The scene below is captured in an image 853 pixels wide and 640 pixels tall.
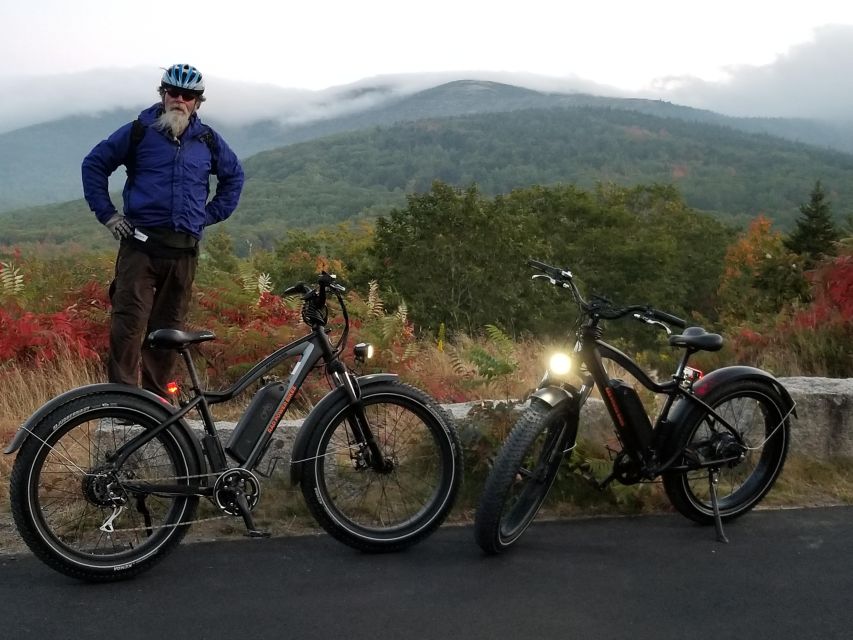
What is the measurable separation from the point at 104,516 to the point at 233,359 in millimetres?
3522

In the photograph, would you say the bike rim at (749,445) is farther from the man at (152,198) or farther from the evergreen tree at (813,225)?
the evergreen tree at (813,225)

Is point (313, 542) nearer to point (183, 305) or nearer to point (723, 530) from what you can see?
point (183, 305)

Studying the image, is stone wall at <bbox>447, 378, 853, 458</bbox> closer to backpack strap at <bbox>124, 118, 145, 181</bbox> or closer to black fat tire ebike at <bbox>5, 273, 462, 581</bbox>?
black fat tire ebike at <bbox>5, 273, 462, 581</bbox>

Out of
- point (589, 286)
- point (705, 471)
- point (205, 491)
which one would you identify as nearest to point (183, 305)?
point (205, 491)

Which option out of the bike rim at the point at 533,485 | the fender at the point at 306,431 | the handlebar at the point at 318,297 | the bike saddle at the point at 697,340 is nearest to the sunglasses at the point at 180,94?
the handlebar at the point at 318,297

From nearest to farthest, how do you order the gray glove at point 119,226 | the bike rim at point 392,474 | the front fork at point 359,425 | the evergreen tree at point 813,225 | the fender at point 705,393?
the front fork at point 359,425 → the bike rim at point 392,474 → the fender at point 705,393 → the gray glove at point 119,226 → the evergreen tree at point 813,225

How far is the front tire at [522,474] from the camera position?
163 inches

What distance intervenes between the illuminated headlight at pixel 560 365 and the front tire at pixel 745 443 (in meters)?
0.77

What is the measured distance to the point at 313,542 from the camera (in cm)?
449

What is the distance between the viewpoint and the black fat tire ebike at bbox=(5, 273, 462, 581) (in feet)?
12.7

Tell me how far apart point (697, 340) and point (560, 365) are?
0.79m

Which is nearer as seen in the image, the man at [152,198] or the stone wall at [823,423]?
the man at [152,198]

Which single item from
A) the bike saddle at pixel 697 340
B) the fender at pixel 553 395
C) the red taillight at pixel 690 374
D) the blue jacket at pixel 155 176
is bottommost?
the red taillight at pixel 690 374

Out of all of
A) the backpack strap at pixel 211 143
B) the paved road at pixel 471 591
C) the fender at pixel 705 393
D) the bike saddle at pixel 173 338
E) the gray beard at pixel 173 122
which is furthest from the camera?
the backpack strap at pixel 211 143
